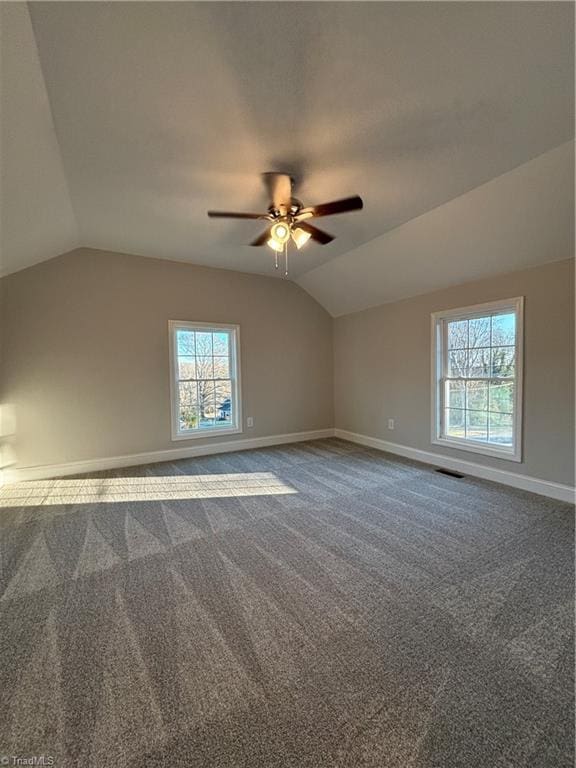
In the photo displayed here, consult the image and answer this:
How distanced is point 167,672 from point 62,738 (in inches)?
Result: 14.5

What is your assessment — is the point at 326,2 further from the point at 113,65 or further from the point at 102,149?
the point at 102,149

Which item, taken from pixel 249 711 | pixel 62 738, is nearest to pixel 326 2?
pixel 249 711

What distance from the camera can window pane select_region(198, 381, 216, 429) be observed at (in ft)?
15.9

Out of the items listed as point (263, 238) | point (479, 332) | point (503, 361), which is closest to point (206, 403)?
point (263, 238)

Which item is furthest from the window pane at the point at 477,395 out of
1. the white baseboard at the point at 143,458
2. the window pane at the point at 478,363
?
the white baseboard at the point at 143,458

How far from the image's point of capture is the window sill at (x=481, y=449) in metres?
3.41

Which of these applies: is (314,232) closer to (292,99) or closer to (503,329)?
(292,99)

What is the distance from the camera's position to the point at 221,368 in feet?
16.3

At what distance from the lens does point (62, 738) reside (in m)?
1.12

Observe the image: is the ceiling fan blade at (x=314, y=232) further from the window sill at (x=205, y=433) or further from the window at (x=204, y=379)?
the window sill at (x=205, y=433)

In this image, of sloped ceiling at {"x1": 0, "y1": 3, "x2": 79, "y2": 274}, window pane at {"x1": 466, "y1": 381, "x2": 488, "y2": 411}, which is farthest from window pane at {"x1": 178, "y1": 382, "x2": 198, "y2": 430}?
window pane at {"x1": 466, "y1": 381, "x2": 488, "y2": 411}

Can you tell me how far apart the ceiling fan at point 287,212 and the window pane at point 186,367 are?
95.7 inches

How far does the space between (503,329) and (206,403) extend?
13.0 feet

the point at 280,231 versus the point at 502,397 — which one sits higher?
the point at 280,231
